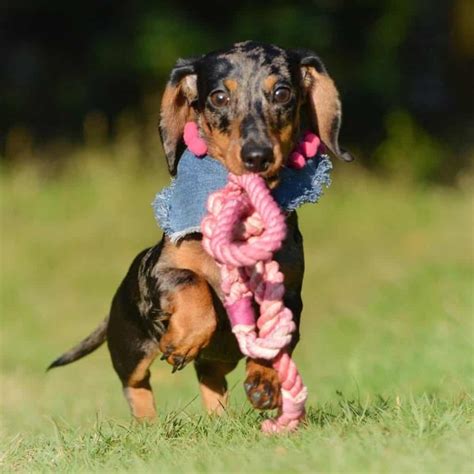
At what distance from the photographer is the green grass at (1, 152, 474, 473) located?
4316mm

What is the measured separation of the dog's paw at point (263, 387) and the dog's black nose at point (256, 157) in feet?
2.32

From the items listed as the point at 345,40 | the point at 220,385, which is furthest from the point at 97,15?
the point at 220,385

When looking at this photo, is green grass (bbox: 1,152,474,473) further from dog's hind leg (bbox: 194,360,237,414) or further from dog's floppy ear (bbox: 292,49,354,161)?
dog's floppy ear (bbox: 292,49,354,161)

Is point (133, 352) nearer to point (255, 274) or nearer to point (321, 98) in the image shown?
point (255, 274)

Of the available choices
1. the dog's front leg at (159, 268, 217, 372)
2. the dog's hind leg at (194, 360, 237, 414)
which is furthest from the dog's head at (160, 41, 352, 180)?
the dog's hind leg at (194, 360, 237, 414)

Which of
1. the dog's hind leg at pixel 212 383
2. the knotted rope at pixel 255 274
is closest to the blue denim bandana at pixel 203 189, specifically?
the knotted rope at pixel 255 274

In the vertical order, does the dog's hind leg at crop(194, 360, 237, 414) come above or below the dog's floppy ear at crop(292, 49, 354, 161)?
below

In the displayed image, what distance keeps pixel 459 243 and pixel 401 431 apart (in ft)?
26.4

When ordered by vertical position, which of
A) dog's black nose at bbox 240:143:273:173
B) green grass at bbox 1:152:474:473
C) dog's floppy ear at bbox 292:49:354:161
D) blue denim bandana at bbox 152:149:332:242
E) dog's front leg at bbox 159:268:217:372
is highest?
dog's floppy ear at bbox 292:49:354:161

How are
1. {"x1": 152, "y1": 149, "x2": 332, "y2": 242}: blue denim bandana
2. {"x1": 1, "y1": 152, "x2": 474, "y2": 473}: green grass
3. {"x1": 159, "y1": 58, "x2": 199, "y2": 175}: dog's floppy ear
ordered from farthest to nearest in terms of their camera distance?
{"x1": 159, "y1": 58, "x2": 199, "y2": 175}: dog's floppy ear < {"x1": 152, "y1": 149, "x2": 332, "y2": 242}: blue denim bandana < {"x1": 1, "y1": 152, "x2": 474, "y2": 473}: green grass

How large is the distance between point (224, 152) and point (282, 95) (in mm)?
317

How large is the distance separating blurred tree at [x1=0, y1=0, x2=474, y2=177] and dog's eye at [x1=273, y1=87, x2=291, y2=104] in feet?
32.4

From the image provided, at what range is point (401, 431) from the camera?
431 centimetres

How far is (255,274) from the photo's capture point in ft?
15.6
